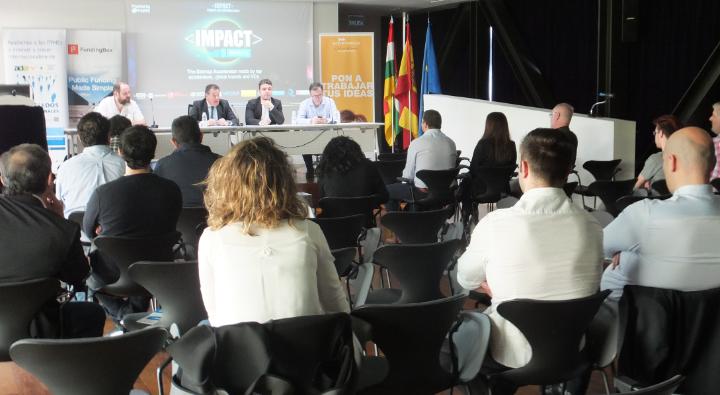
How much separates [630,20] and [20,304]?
8.10 m

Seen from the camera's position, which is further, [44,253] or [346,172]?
[346,172]

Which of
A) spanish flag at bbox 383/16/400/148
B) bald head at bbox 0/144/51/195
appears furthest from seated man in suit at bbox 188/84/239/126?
bald head at bbox 0/144/51/195

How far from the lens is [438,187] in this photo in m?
7.30

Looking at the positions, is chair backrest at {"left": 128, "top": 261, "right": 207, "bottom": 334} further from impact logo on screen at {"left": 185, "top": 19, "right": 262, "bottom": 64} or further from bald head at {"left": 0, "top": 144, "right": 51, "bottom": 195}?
impact logo on screen at {"left": 185, "top": 19, "right": 262, "bottom": 64}

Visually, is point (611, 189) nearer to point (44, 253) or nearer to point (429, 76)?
point (44, 253)

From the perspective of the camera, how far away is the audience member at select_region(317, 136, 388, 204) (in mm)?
5871

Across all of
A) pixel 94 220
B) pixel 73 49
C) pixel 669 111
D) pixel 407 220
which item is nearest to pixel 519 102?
pixel 669 111

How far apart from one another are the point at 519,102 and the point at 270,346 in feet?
37.4

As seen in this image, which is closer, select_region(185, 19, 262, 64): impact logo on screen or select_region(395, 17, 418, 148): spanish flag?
select_region(395, 17, 418, 148): spanish flag

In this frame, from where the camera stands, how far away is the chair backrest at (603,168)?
24.2 ft

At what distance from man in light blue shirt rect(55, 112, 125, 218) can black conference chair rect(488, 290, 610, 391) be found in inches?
134

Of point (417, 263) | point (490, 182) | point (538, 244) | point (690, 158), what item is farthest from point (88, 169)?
point (690, 158)

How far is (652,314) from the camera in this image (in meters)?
2.76

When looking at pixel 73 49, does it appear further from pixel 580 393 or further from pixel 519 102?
pixel 580 393
